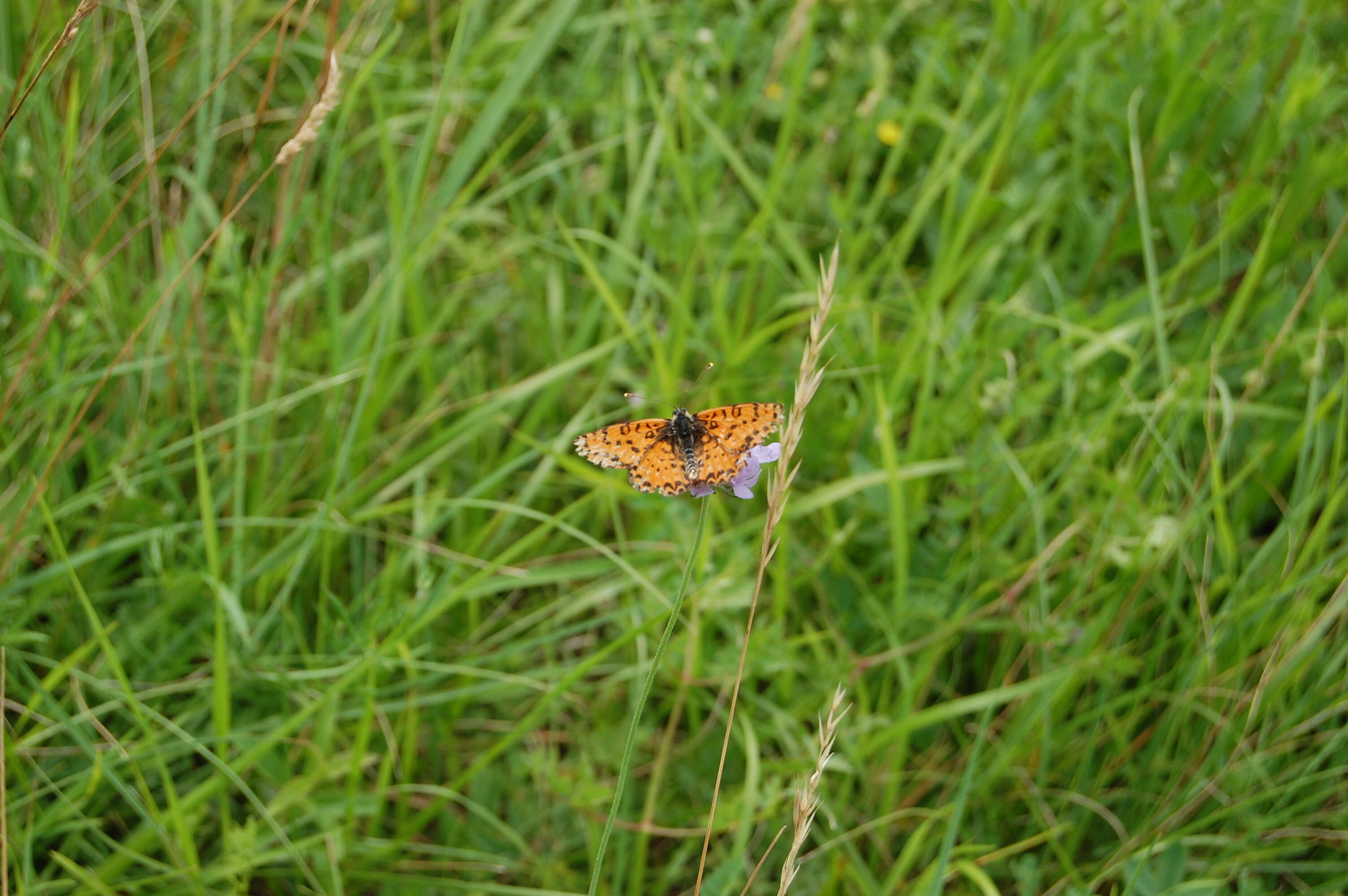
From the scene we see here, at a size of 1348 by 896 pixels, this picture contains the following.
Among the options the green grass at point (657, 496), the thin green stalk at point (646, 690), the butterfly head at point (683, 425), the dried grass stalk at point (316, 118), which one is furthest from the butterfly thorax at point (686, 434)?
the dried grass stalk at point (316, 118)

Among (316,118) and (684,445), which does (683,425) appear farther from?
(316,118)

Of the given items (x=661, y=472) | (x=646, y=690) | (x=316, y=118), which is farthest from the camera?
(x=316, y=118)

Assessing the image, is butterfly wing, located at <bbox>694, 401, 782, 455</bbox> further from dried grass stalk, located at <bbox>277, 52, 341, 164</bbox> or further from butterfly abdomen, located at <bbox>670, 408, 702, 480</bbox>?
dried grass stalk, located at <bbox>277, 52, 341, 164</bbox>

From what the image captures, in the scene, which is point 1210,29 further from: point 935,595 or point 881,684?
point 881,684

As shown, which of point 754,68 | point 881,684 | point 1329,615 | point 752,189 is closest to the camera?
point 1329,615

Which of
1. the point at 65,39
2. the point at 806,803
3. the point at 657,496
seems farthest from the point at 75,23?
the point at 806,803

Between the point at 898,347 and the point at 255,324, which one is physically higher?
the point at 255,324

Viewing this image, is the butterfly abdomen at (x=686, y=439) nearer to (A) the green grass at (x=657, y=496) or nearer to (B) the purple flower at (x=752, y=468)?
(B) the purple flower at (x=752, y=468)

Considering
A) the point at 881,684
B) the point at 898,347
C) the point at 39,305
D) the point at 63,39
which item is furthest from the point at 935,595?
A: the point at 39,305
